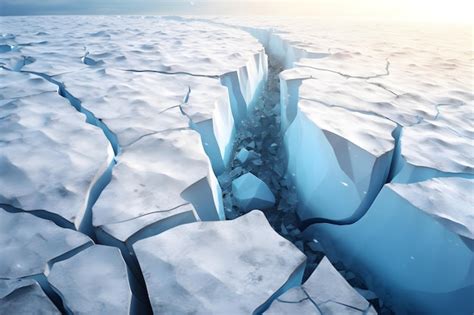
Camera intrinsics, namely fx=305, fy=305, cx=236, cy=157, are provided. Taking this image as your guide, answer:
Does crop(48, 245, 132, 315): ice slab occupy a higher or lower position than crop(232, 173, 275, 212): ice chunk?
higher

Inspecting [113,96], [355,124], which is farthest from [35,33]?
[355,124]

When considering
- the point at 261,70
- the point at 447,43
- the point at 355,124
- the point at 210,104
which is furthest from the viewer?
the point at 447,43

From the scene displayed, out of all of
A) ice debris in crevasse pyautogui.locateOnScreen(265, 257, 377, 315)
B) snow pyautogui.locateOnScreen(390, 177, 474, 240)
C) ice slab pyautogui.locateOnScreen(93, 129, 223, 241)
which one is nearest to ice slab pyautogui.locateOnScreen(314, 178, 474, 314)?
snow pyautogui.locateOnScreen(390, 177, 474, 240)

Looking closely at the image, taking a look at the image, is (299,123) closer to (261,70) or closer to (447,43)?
(261,70)

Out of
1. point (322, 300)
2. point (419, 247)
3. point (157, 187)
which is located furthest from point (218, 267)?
point (419, 247)

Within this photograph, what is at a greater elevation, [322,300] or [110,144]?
[110,144]

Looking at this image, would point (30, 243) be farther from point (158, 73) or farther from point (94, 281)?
point (158, 73)

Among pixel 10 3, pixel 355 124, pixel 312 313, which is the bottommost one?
pixel 312 313

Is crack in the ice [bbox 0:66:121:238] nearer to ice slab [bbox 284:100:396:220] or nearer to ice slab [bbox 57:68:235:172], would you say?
ice slab [bbox 57:68:235:172]
